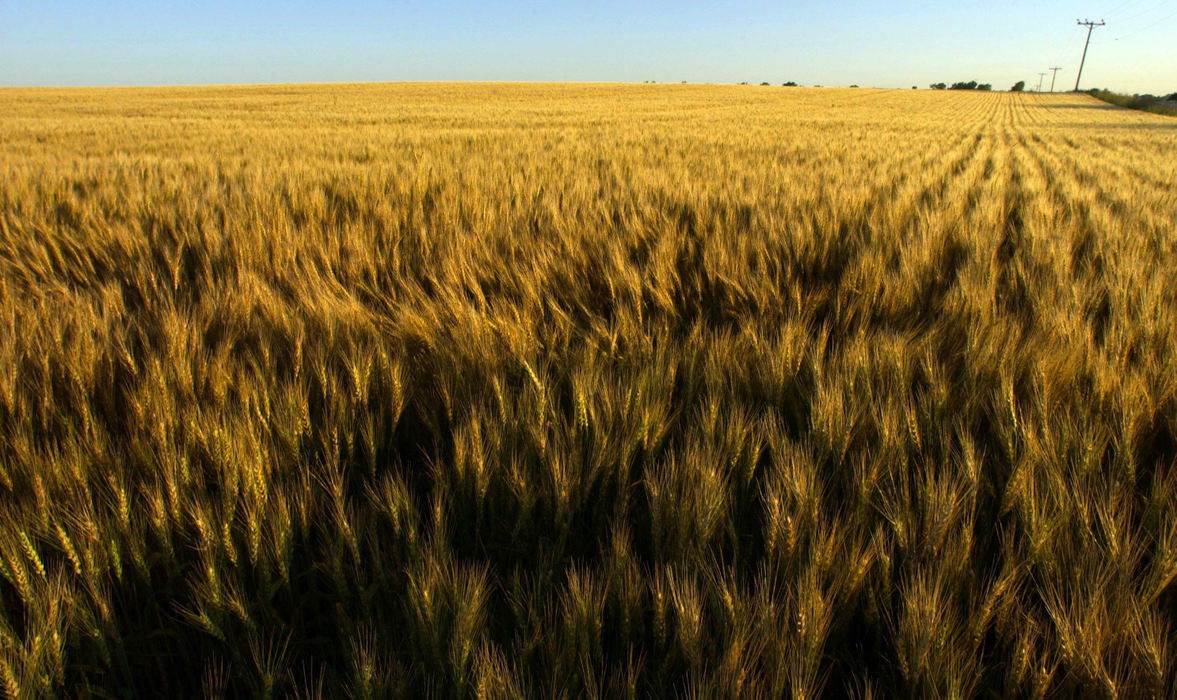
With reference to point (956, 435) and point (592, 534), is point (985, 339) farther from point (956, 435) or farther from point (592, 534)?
point (592, 534)

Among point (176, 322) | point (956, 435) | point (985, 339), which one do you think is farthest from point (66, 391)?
point (985, 339)

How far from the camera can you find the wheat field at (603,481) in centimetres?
66

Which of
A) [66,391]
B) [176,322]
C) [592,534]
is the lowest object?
[592,534]

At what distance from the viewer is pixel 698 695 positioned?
556mm

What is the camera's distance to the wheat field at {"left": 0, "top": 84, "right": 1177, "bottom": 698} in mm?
656

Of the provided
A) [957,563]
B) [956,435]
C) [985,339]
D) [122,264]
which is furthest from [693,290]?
[122,264]

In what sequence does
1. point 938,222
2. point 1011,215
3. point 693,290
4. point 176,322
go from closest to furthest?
point 176,322 → point 693,290 → point 938,222 → point 1011,215

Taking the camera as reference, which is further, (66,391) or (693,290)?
(693,290)

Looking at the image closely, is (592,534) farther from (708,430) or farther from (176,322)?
(176,322)

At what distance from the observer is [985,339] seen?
1293 mm

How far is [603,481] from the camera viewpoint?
934mm

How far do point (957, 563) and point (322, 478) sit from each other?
3.23 ft

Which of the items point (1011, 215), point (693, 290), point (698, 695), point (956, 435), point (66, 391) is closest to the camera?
point (698, 695)

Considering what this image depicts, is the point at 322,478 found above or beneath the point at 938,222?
beneath
